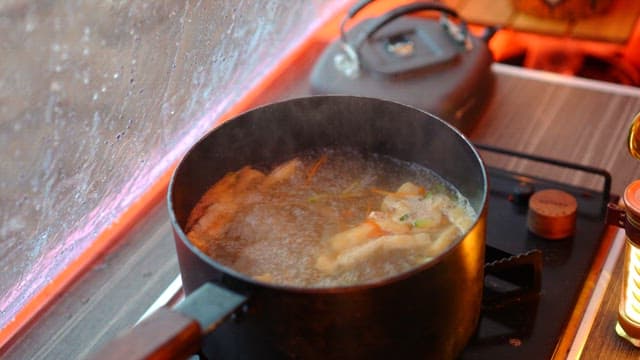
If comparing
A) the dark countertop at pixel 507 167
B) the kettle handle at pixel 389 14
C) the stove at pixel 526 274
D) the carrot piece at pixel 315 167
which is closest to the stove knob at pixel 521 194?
the stove at pixel 526 274

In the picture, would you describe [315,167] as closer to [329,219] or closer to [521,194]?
[329,219]

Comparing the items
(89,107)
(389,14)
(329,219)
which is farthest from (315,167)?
(389,14)

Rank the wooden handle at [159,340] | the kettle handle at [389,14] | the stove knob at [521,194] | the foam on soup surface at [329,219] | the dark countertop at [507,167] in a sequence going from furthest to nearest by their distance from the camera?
1. the kettle handle at [389,14]
2. the stove knob at [521,194]
3. the dark countertop at [507,167]
4. the foam on soup surface at [329,219]
5. the wooden handle at [159,340]

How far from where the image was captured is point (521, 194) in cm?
119

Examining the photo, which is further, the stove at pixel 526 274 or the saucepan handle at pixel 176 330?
the stove at pixel 526 274

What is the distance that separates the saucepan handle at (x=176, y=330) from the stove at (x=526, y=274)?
39 centimetres

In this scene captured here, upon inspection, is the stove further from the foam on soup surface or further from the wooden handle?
the wooden handle

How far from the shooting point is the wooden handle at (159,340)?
0.66 m

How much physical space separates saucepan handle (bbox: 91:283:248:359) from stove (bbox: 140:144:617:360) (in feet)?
1.28

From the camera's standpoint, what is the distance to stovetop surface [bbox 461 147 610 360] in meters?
0.96

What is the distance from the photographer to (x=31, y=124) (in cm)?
96

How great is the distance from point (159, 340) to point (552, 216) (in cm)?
68

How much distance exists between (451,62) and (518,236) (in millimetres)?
464

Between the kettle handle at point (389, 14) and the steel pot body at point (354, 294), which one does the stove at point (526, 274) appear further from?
the kettle handle at point (389, 14)
